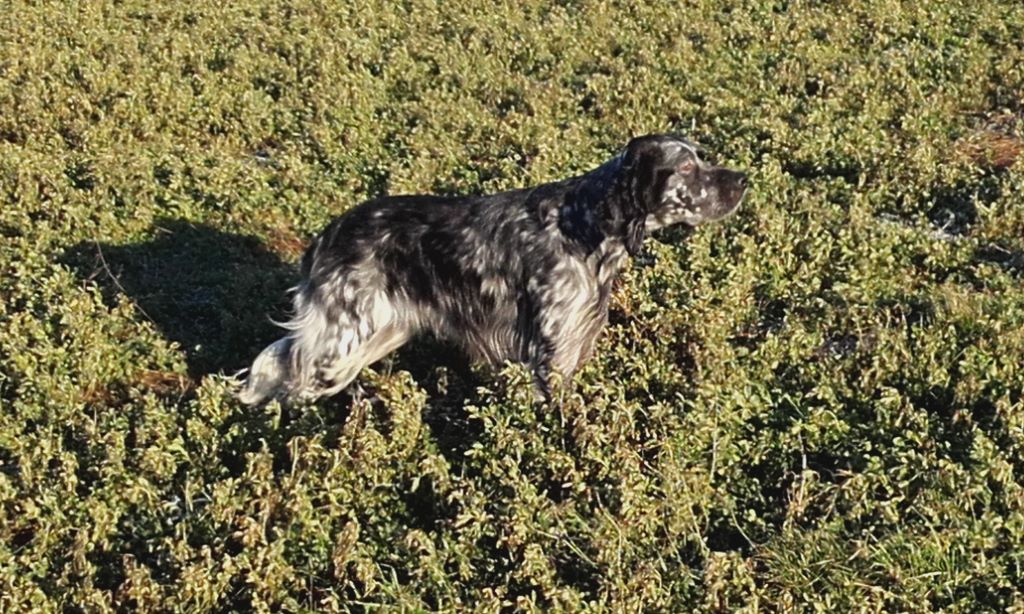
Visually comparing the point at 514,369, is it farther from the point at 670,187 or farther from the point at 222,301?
the point at 222,301

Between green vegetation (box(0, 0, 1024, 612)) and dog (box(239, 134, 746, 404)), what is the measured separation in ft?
0.96

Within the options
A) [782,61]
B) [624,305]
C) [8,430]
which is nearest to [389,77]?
[782,61]

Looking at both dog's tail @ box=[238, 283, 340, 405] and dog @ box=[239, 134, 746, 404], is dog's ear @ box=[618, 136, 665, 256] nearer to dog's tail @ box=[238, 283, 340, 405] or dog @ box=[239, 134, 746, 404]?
dog @ box=[239, 134, 746, 404]

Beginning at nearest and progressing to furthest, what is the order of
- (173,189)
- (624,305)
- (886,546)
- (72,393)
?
(886,546) → (72,393) → (624,305) → (173,189)

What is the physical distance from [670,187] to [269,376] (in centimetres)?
250

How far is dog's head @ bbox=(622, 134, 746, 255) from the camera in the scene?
21.4ft

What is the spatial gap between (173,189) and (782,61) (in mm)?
6283

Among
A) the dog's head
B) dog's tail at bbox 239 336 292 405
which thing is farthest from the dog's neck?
dog's tail at bbox 239 336 292 405

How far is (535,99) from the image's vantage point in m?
11.4

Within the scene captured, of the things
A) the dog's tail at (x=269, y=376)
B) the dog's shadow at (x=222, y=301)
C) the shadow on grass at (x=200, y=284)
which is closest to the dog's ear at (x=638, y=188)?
the dog's shadow at (x=222, y=301)

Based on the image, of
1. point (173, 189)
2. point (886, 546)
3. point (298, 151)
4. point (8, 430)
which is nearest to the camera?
point (886, 546)

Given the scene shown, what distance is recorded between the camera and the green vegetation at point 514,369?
16.6 feet

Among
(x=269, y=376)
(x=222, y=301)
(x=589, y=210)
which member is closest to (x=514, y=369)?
(x=589, y=210)

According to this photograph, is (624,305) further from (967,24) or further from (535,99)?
(967,24)
